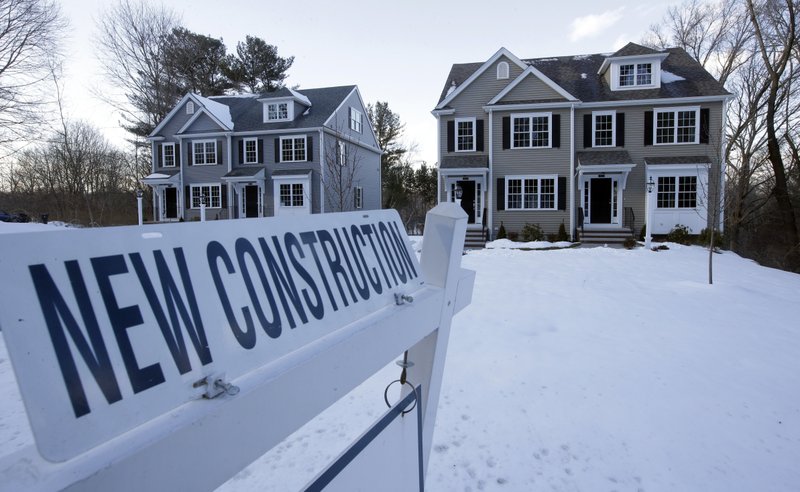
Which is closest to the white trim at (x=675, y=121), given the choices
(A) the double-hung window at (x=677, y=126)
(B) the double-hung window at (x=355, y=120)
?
(A) the double-hung window at (x=677, y=126)

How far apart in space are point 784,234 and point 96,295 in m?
28.2

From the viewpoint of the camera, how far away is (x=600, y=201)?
61.6 feet

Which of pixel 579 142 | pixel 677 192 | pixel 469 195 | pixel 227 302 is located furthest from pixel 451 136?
pixel 227 302

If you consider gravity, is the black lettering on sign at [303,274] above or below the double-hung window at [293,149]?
below

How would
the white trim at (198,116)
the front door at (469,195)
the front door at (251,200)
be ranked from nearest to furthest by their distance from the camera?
the front door at (469,195) → the white trim at (198,116) → the front door at (251,200)

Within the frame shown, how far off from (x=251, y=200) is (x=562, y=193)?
16.1m

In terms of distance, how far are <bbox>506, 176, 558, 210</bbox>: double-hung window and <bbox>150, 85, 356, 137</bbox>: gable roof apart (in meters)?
10.7

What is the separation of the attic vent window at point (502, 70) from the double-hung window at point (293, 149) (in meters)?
10.6

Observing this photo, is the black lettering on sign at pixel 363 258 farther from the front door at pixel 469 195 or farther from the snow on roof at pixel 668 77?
the snow on roof at pixel 668 77

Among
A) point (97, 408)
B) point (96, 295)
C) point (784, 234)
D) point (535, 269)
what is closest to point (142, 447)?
point (97, 408)

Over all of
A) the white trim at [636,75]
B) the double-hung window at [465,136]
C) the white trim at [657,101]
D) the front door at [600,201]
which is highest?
the white trim at [636,75]

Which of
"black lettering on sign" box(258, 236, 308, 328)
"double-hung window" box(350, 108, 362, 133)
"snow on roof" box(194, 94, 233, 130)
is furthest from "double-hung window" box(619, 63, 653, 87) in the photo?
"black lettering on sign" box(258, 236, 308, 328)

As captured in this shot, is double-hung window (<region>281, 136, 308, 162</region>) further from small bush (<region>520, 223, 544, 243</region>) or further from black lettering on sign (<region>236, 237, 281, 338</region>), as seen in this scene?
black lettering on sign (<region>236, 237, 281, 338</region>)

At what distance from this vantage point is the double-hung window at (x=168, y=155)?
87.9 feet
